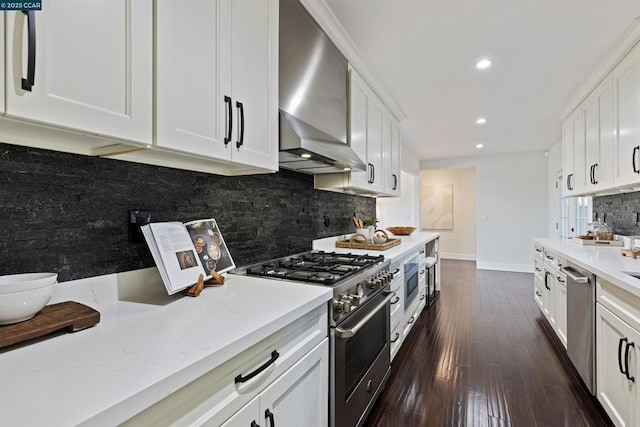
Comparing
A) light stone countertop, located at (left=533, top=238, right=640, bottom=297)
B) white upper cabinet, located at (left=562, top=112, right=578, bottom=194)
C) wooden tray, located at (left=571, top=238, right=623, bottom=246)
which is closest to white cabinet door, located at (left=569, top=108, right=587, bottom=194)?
white upper cabinet, located at (left=562, top=112, right=578, bottom=194)

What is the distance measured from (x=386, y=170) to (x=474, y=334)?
1.91 m

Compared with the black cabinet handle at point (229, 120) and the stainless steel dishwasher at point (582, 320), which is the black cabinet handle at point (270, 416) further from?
the stainless steel dishwasher at point (582, 320)

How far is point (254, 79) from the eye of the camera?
1305 mm

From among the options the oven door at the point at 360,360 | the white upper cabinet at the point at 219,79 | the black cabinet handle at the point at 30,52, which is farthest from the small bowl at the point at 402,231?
the black cabinet handle at the point at 30,52

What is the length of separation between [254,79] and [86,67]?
674 millimetres

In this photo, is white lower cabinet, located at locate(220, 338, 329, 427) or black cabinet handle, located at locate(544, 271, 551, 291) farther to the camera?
black cabinet handle, located at locate(544, 271, 551, 291)

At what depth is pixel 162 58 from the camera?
928 millimetres

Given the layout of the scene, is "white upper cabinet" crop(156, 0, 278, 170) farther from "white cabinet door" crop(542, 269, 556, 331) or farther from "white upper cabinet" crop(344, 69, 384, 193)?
"white cabinet door" crop(542, 269, 556, 331)

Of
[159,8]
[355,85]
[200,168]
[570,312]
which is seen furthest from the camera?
[355,85]

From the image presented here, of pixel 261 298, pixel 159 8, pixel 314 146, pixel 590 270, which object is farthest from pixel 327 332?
pixel 590 270

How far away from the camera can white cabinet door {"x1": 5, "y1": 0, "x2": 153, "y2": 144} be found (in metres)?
0.64

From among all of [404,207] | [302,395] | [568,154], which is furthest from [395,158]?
[404,207]

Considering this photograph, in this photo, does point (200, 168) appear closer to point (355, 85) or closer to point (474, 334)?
point (355, 85)

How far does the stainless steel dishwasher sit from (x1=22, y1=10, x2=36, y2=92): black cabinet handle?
2735 millimetres
